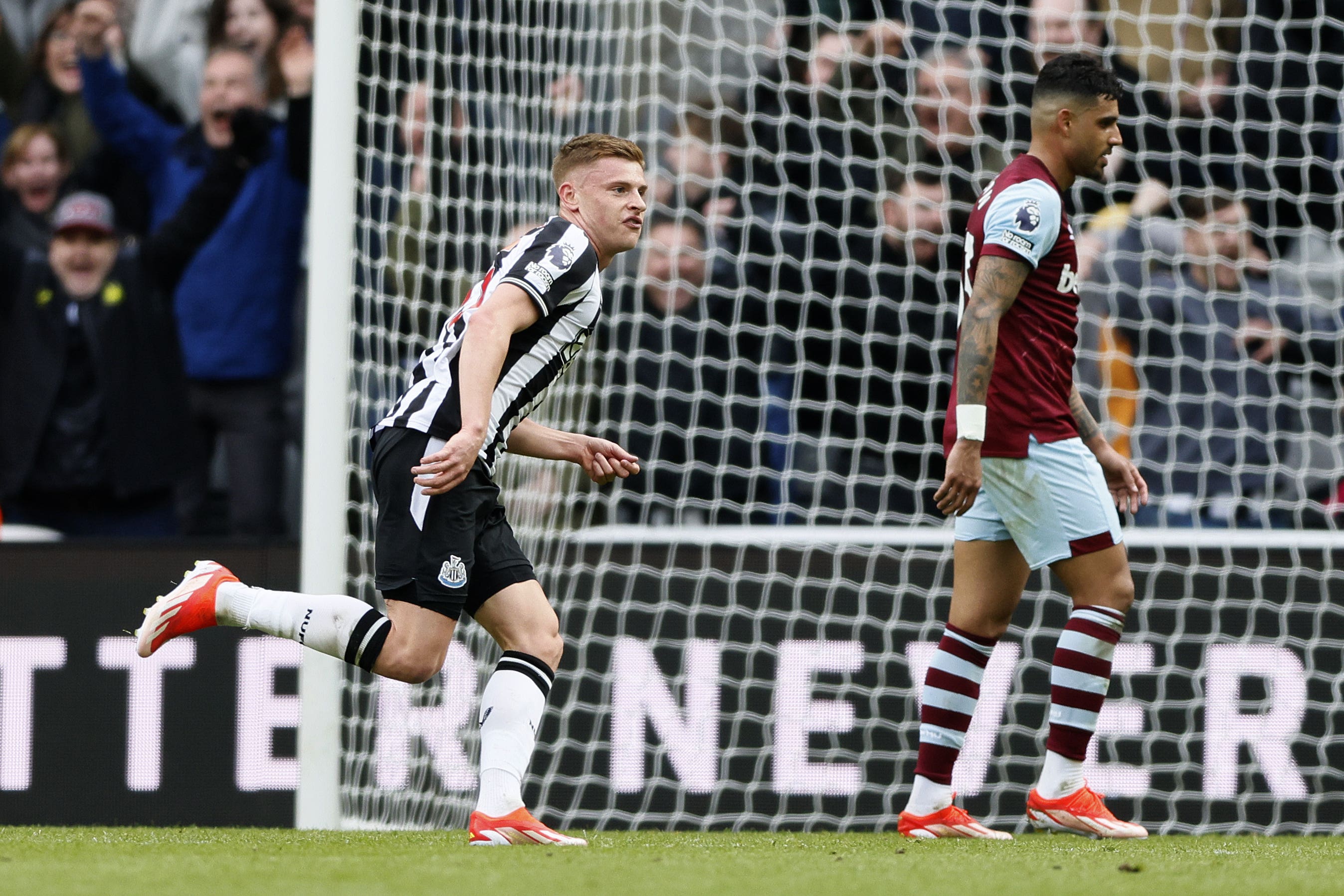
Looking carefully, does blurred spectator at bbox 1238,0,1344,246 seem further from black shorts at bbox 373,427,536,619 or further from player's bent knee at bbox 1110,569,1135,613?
black shorts at bbox 373,427,536,619

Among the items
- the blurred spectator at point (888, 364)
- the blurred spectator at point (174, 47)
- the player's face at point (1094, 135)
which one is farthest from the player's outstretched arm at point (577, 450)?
the blurred spectator at point (174, 47)

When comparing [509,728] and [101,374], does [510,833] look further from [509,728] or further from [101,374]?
[101,374]

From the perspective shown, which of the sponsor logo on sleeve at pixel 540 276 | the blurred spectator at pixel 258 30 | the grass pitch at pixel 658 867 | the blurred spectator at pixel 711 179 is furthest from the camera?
the blurred spectator at pixel 258 30

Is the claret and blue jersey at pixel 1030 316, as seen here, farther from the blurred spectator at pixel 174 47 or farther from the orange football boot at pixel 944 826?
the blurred spectator at pixel 174 47

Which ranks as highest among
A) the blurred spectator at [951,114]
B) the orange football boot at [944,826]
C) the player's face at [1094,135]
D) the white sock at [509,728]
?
the blurred spectator at [951,114]

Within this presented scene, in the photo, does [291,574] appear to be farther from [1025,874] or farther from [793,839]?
[1025,874]

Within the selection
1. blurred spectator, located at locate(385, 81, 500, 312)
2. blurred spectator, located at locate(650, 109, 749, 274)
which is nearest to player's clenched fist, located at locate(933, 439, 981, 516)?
blurred spectator, located at locate(385, 81, 500, 312)

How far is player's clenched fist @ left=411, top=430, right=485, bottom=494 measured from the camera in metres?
3.43

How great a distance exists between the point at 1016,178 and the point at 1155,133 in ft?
7.66

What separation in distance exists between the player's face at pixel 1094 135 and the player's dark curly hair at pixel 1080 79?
27 mm

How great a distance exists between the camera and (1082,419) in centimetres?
436

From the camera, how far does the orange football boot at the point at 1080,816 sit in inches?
165

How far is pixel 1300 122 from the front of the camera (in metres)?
6.05

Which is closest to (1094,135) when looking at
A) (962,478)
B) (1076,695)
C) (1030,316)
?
(1030,316)
